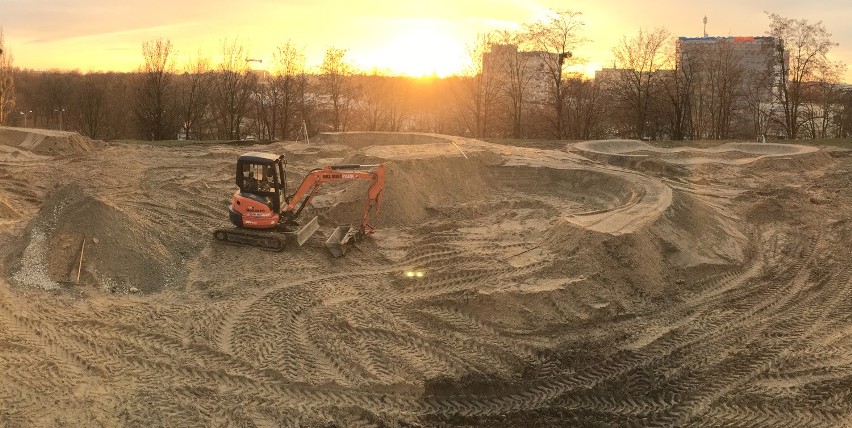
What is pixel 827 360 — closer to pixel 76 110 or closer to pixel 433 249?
pixel 433 249

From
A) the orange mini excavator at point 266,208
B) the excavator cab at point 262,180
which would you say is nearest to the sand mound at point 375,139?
the orange mini excavator at point 266,208

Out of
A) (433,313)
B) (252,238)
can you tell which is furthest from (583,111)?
(433,313)

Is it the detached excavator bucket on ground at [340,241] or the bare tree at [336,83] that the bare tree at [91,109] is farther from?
the detached excavator bucket on ground at [340,241]

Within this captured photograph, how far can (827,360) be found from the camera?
8.77 meters

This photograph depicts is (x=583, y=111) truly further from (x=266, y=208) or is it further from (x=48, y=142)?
(x=266, y=208)

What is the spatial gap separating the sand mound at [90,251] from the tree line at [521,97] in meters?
24.7

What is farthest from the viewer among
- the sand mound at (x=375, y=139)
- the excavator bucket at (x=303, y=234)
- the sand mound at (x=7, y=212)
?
the sand mound at (x=375, y=139)

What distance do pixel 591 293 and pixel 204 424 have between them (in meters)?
6.54

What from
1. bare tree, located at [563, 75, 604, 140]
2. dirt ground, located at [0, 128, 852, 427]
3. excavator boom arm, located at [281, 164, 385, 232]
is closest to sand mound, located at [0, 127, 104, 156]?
dirt ground, located at [0, 128, 852, 427]

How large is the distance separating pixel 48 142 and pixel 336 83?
17.3m

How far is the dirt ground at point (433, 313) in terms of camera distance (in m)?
7.62

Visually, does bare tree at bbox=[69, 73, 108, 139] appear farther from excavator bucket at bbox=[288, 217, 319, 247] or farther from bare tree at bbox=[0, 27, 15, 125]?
excavator bucket at bbox=[288, 217, 319, 247]

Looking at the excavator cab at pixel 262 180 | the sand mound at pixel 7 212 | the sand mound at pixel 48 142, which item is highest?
the sand mound at pixel 48 142

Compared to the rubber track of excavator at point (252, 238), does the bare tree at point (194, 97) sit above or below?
above
